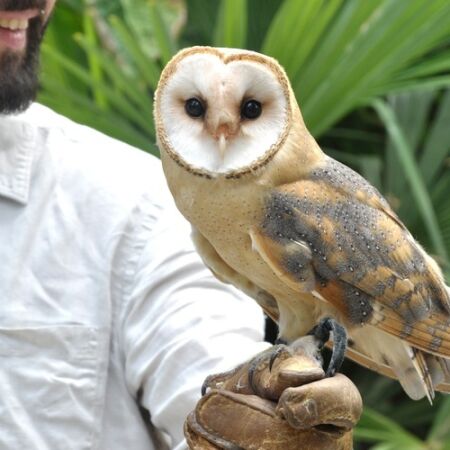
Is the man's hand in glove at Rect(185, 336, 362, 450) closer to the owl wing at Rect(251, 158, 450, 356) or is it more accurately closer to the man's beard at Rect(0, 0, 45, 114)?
the owl wing at Rect(251, 158, 450, 356)

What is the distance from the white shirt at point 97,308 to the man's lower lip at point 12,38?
0.12 meters

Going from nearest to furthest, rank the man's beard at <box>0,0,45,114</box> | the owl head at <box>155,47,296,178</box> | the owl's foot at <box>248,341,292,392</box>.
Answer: the owl head at <box>155,47,296,178</box> < the owl's foot at <box>248,341,292,392</box> < the man's beard at <box>0,0,45,114</box>

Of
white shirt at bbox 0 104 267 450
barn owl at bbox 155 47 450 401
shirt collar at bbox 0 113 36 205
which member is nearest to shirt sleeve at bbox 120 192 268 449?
white shirt at bbox 0 104 267 450

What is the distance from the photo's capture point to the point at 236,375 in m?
1.14

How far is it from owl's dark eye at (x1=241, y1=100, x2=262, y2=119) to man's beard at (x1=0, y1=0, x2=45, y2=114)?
0.59 meters

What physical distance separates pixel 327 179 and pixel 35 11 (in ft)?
2.06

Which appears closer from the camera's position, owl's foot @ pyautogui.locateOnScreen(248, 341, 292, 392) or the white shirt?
owl's foot @ pyautogui.locateOnScreen(248, 341, 292, 392)

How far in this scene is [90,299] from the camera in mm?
1543

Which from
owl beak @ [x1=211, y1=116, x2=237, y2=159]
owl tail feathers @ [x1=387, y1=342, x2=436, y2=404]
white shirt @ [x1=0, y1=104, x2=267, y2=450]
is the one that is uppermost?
owl beak @ [x1=211, y1=116, x2=237, y2=159]

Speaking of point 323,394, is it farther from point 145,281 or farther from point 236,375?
point 145,281

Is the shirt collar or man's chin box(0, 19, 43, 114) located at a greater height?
man's chin box(0, 19, 43, 114)

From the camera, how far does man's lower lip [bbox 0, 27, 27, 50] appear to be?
60.0 inches

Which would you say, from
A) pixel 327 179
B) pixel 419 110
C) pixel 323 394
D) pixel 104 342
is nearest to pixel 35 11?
pixel 104 342

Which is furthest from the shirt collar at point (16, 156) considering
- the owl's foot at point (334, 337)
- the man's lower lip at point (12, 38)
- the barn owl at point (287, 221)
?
the owl's foot at point (334, 337)
